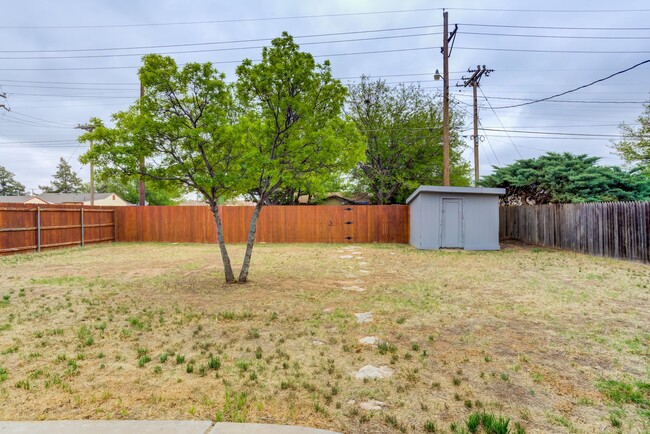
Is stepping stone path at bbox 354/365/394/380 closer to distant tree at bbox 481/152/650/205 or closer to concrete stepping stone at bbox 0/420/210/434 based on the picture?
concrete stepping stone at bbox 0/420/210/434

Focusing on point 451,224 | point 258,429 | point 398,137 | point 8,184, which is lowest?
point 258,429

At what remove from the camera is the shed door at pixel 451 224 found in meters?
12.7

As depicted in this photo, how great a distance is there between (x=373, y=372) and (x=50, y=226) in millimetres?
14403

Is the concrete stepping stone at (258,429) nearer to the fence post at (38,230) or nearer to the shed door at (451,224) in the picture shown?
the shed door at (451,224)

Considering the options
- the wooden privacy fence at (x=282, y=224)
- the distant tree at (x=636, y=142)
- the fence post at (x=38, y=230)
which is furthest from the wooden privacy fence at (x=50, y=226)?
the distant tree at (x=636, y=142)

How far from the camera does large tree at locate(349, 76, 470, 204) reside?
2064 cm

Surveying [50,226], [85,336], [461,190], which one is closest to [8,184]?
[50,226]

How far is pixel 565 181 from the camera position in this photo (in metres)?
14.7

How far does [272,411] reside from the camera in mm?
2242

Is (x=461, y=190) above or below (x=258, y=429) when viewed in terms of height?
above

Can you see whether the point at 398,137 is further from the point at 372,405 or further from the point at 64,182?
the point at 64,182

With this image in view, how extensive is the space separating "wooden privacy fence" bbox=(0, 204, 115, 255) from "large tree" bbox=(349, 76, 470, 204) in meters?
13.4

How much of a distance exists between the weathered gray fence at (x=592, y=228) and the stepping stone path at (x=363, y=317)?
8.45 meters

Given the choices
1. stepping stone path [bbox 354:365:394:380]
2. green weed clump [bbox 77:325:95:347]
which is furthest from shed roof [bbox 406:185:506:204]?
green weed clump [bbox 77:325:95:347]
